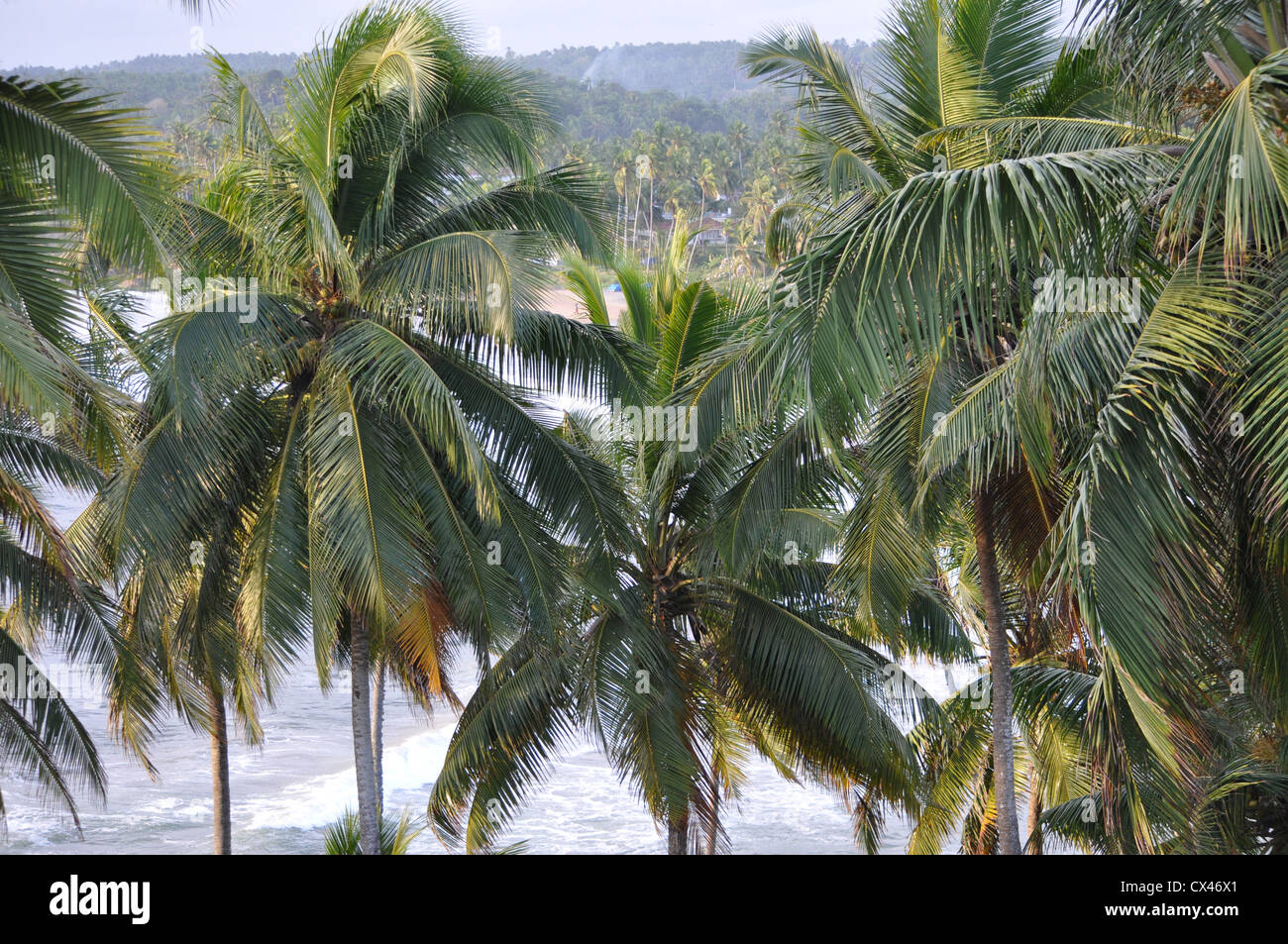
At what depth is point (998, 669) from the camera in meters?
11.5

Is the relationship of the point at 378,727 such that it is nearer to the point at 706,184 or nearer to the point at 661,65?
the point at 706,184

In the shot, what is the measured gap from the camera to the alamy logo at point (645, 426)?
1176 cm

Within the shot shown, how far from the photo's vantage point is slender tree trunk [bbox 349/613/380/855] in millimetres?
12607

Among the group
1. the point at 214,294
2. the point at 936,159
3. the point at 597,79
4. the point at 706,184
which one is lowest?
the point at 214,294

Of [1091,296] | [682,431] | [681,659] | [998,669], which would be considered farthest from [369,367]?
[1091,296]

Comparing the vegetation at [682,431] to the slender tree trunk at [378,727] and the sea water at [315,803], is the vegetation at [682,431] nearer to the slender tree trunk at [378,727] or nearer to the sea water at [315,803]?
the slender tree trunk at [378,727]

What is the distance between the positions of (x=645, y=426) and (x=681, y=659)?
9.83 feet

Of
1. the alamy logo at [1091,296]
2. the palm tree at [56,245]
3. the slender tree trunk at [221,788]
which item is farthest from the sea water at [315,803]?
the alamy logo at [1091,296]

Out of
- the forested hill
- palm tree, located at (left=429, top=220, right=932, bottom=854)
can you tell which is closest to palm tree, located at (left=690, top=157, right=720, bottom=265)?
the forested hill

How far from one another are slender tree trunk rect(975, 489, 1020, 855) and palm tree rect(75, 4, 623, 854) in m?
4.26
